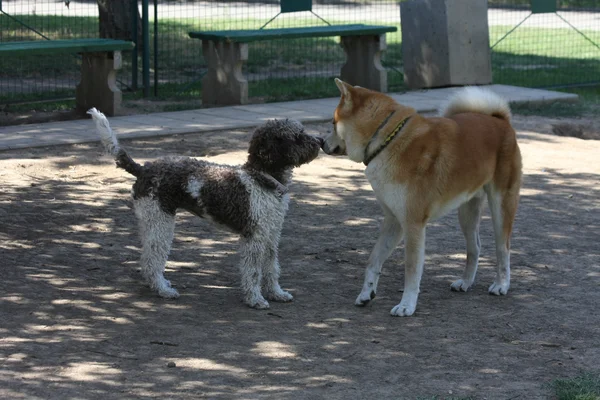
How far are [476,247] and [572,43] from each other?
45.4 ft

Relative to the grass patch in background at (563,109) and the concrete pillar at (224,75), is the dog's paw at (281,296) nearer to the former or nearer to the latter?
the concrete pillar at (224,75)

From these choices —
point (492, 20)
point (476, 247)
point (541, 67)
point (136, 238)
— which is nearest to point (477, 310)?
point (476, 247)

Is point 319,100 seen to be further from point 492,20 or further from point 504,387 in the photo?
point 492,20

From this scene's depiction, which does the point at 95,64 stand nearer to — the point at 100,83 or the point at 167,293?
the point at 100,83

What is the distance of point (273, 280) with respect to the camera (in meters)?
5.94

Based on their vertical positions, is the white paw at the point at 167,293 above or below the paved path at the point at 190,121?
below

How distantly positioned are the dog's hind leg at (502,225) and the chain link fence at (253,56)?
275 inches

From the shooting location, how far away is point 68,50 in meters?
11.0

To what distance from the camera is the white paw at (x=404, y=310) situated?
5.72 metres

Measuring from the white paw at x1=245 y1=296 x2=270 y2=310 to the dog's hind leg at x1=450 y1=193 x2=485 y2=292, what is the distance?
1280 millimetres

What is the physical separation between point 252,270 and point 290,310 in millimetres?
333

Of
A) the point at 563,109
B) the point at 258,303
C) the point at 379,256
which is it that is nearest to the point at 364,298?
the point at 379,256

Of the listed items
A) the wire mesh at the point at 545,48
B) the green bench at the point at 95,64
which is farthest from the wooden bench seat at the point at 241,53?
the wire mesh at the point at 545,48

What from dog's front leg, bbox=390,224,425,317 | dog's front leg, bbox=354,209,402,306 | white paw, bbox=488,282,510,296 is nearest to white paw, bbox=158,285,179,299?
dog's front leg, bbox=354,209,402,306
